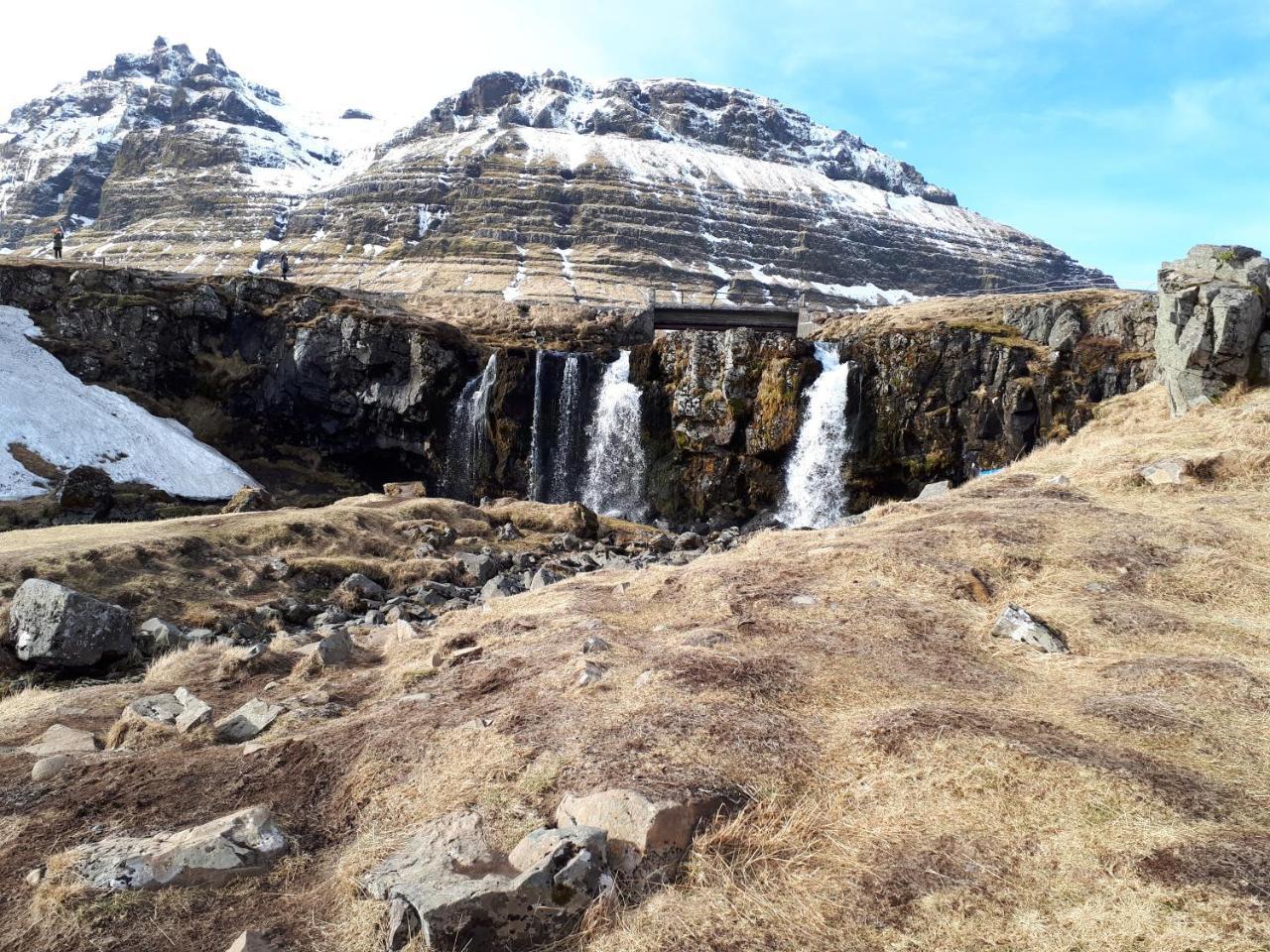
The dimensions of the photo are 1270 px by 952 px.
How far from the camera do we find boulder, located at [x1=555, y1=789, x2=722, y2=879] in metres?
4.43

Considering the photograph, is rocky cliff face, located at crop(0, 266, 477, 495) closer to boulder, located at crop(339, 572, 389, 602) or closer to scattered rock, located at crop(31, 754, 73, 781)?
boulder, located at crop(339, 572, 389, 602)

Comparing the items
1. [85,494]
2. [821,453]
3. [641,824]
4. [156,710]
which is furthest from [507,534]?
[641,824]

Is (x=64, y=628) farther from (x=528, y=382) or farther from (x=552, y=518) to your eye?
(x=528, y=382)

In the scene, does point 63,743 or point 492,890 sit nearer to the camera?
point 492,890

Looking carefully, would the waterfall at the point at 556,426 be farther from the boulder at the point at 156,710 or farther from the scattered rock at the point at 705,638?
the scattered rock at the point at 705,638

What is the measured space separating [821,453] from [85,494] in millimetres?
29754

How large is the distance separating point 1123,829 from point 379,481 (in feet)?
141

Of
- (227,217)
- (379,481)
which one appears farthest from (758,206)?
(379,481)

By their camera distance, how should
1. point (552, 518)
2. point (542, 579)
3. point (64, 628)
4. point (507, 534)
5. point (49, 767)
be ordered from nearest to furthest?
1. point (49, 767)
2. point (64, 628)
3. point (542, 579)
4. point (507, 534)
5. point (552, 518)

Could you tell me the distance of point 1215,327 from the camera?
17.5 m

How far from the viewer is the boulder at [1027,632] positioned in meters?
7.56

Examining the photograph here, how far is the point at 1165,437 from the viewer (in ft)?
51.4

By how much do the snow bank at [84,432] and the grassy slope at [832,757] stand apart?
2801 centimetres

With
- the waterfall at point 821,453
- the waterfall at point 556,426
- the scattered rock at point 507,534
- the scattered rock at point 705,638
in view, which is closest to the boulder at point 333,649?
the scattered rock at point 705,638
